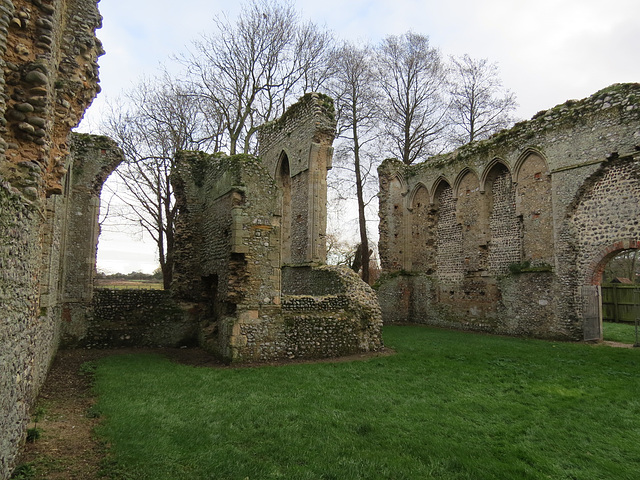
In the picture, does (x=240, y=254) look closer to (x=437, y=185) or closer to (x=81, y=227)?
(x=81, y=227)

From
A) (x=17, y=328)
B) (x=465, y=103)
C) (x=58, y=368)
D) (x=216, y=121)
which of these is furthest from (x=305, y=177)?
(x=465, y=103)

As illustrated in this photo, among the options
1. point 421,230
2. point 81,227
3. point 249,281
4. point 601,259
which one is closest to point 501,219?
point 421,230

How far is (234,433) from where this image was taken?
4980 millimetres

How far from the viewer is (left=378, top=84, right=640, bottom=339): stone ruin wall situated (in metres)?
12.5

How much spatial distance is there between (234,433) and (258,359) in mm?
4497

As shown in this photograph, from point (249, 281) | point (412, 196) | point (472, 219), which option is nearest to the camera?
point (249, 281)

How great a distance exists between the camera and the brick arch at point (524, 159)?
570 inches

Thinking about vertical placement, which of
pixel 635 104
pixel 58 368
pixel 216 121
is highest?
pixel 216 121

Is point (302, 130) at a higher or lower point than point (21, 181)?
higher

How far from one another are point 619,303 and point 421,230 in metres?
9.35

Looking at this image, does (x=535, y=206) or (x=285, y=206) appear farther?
(x=285, y=206)

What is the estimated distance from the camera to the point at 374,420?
17.8ft

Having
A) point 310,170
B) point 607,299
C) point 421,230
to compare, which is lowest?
point 607,299

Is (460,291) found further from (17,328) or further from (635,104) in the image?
(17,328)
